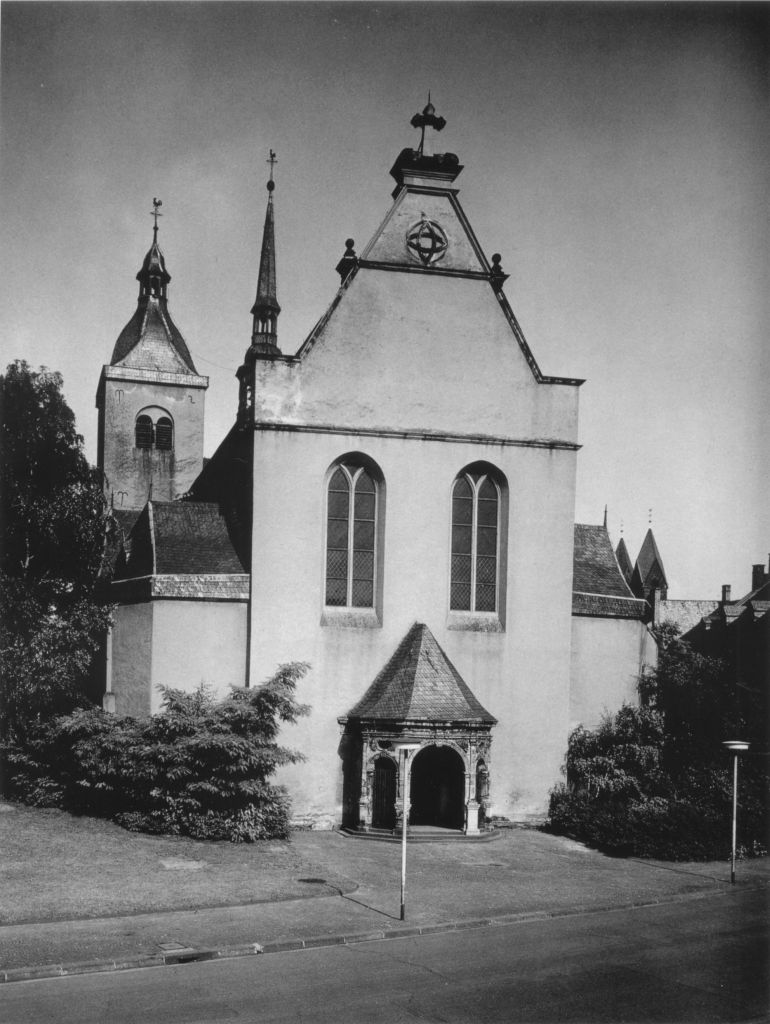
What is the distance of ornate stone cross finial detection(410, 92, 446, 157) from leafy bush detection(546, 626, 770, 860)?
55.4 ft

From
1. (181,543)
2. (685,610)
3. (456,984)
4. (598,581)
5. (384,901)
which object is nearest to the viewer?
(456,984)

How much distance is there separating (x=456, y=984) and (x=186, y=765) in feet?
37.2

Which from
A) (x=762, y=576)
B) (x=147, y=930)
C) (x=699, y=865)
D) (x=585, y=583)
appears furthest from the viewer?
(x=762, y=576)

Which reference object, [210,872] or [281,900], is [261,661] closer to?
[210,872]

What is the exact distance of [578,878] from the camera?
21.0 meters

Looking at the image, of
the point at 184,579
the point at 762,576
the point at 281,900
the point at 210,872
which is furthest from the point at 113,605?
the point at 762,576

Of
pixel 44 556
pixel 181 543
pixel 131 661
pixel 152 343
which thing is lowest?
pixel 131 661

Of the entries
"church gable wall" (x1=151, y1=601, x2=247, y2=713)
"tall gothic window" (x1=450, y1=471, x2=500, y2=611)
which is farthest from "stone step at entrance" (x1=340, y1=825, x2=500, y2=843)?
"tall gothic window" (x1=450, y1=471, x2=500, y2=611)

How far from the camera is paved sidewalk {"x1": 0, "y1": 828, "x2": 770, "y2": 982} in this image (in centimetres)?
1414

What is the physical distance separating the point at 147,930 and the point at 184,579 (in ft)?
38.9

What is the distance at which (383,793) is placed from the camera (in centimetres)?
2528

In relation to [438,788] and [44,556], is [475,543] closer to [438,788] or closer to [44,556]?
[438,788]

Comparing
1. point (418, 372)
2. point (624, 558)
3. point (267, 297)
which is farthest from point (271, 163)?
point (624, 558)

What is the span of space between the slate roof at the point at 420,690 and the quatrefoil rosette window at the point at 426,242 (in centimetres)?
1002
